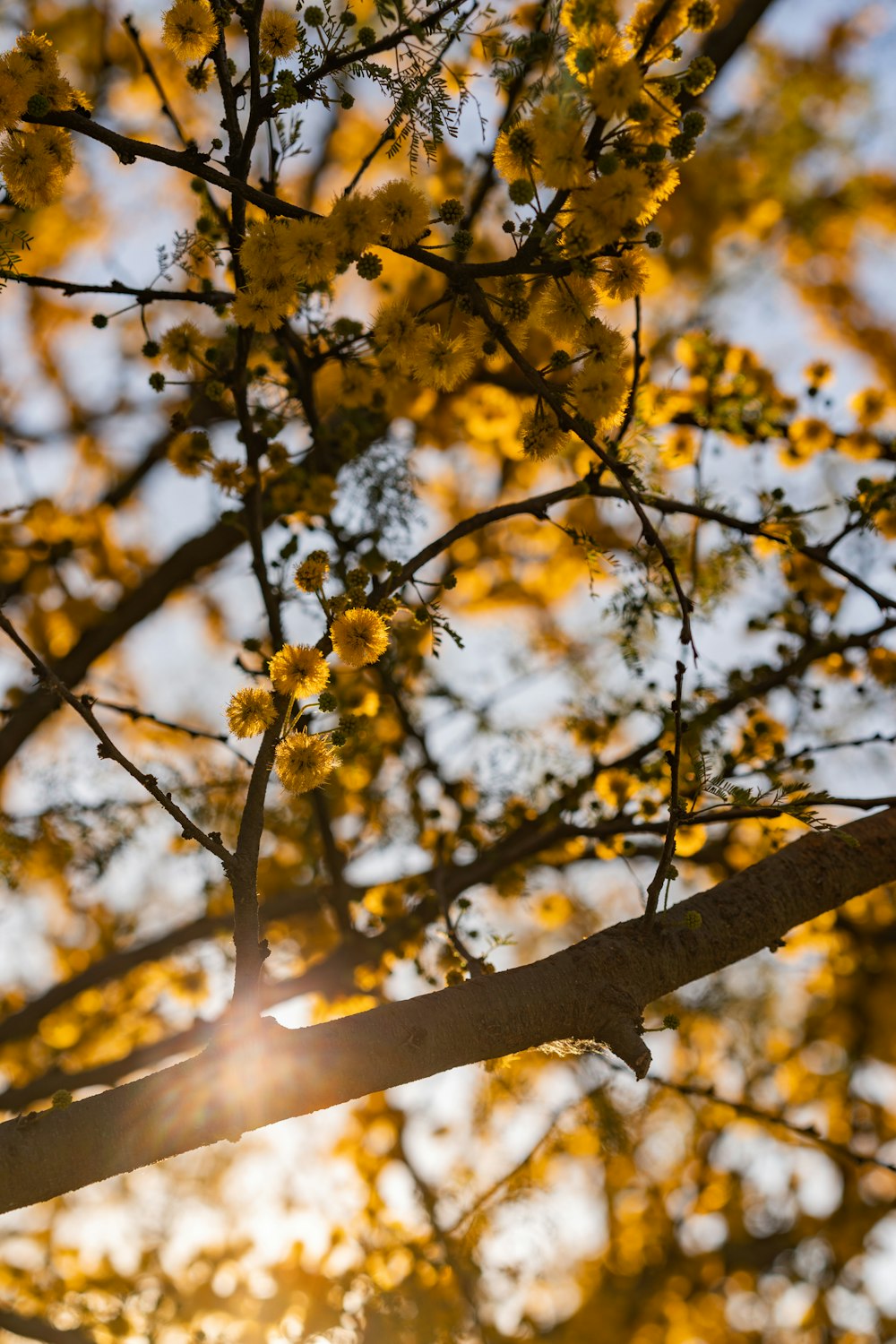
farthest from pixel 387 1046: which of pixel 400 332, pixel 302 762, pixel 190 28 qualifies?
pixel 190 28

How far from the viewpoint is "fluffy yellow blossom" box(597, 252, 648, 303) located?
160 cm

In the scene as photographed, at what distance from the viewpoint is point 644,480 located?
2398 mm

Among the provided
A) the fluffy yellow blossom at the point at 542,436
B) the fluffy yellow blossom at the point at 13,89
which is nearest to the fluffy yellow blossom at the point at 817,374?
the fluffy yellow blossom at the point at 542,436

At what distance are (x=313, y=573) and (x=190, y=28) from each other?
0.99 metres

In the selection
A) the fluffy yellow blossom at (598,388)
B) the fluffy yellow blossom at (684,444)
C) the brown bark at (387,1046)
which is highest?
the fluffy yellow blossom at (684,444)

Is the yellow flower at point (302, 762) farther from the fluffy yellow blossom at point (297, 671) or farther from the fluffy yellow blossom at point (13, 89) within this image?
the fluffy yellow blossom at point (13, 89)

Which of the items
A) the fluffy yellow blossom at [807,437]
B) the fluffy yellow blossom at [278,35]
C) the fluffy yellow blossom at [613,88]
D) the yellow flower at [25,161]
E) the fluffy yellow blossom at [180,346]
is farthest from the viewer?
the fluffy yellow blossom at [807,437]

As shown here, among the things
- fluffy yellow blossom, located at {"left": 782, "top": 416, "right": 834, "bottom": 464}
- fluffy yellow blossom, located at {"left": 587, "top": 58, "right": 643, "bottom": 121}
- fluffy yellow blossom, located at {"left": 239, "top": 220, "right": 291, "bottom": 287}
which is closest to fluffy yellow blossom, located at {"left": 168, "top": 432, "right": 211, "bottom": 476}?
fluffy yellow blossom, located at {"left": 239, "top": 220, "right": 291, "bottom": 287}

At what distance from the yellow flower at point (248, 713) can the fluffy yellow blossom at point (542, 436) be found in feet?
2.29

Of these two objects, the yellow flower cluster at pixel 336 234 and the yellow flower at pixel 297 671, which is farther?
the yellow flower at pixel 297 671

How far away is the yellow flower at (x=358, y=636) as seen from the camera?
168cm

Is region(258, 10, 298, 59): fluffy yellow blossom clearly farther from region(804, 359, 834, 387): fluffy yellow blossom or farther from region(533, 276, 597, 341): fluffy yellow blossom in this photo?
region(804, 359, 834, 387): fluffy yellow blossom

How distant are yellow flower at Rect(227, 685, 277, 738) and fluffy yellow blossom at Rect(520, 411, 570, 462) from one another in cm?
70

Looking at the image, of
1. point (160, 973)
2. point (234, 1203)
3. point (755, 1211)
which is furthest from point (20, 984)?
point (755, 1211)
